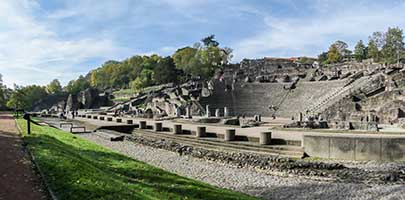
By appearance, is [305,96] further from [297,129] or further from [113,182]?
[113,182]

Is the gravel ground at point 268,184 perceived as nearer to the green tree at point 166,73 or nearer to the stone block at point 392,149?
the stone block at point 392,149

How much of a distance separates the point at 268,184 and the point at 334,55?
104448 millimetres

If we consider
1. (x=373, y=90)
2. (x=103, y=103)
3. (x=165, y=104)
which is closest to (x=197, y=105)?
(x=165, y=104)

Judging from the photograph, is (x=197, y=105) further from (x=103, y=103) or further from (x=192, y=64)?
(x=192, y=64)

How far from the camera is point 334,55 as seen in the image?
112 meters

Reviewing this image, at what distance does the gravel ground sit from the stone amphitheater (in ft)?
1.53

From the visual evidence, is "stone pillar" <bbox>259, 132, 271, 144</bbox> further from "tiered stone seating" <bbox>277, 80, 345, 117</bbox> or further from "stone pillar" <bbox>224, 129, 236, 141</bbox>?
"tiered stone seating" <bbox>277, 80, 345, 117</bbox>

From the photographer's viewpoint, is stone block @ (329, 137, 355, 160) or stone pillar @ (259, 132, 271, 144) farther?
stone pillar @ (259, 132, 271, 144)

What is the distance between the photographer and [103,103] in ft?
318

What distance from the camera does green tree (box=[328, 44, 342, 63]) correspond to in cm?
10977

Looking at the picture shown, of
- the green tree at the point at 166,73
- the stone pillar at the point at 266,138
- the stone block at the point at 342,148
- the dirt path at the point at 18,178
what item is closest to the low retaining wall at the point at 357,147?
the stone block at the point at 342,148

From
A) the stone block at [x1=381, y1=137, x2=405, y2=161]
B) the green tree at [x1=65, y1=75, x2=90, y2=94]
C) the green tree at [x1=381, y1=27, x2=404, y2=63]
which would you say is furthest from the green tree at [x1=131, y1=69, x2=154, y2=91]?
the stone block at [x1=381, y1=137, x2=405, y2=161]

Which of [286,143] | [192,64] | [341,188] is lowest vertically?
[341,188]

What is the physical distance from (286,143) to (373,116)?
55.6 ft
